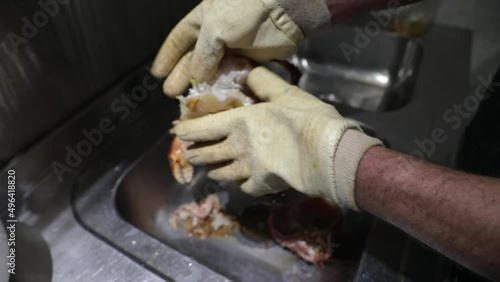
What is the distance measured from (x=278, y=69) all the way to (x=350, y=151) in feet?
1.33

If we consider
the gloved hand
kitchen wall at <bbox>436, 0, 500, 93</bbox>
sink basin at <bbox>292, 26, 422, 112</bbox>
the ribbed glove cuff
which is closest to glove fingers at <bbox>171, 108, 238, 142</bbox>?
the gloved hand

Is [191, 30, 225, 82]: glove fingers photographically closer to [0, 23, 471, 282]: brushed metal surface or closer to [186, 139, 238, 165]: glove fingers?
[186, 139, 238, 165]: glove fingers

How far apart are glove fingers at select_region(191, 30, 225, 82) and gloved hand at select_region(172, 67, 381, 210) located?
8 centimetres

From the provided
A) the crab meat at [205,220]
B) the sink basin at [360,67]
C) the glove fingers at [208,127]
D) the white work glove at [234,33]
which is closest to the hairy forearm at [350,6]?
the white work glove at [234,33]

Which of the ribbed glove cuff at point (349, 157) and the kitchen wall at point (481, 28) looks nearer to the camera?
the ribbed glove cuff at point (349, 157)

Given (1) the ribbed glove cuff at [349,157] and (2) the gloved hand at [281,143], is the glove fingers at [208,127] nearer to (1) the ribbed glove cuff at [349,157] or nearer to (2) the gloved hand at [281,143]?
(2) the gloved hand at [281,143]

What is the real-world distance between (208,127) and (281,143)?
0.15m

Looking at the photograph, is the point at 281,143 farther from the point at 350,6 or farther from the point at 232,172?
the point at 350,6

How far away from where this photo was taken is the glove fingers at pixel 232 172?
84 centimetres

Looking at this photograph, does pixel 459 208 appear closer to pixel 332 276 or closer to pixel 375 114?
pixel 332 276

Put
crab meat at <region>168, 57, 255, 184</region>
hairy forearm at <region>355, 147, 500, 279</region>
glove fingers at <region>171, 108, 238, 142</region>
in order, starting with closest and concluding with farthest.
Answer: hairy forearm at <region>355, 147, 500, 279</region>
glove fingers at <region>171, 108, 238, 142</region>
crab meat at <region>168, 57, 255, 184</region>

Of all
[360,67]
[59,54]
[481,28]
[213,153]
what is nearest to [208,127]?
[213,153]

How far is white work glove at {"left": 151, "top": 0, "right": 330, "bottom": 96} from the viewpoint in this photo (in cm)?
83

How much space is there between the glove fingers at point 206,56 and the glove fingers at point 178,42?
0.05 metres
